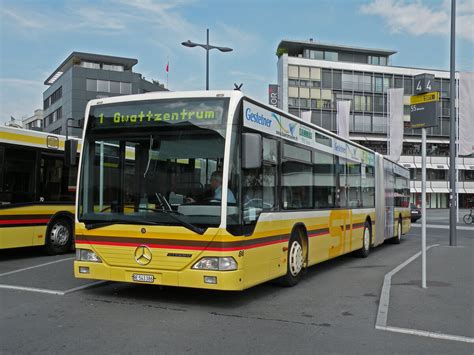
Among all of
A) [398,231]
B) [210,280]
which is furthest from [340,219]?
[398,231]

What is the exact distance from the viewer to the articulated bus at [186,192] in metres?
6.86

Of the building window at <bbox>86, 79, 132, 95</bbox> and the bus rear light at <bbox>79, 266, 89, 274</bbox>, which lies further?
the building window at <bbox>86, 79, 132, 95</bbox>

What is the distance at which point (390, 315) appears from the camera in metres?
6.74

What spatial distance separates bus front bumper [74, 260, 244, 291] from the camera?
675 centimetres

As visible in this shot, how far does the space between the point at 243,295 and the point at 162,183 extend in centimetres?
225

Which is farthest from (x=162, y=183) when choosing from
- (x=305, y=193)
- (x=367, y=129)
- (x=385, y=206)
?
(x=367, y=129)

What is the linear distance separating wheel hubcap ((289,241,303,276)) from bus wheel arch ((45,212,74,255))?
6662mm

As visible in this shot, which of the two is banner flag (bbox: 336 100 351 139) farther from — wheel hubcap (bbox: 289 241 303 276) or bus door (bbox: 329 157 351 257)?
wheel hubcap (bbox: 289 241 303 276)

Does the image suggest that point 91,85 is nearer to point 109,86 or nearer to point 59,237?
point 109,86

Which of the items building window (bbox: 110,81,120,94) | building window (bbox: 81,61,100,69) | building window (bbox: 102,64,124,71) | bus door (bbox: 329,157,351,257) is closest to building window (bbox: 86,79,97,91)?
building window (bbox: 110,81,120,94)

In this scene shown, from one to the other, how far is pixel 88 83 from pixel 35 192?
64160 millimetres

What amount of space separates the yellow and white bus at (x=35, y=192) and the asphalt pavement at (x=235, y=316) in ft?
6.12

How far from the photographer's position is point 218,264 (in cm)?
677

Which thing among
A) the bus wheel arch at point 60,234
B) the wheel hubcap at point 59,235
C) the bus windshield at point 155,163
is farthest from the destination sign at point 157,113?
the wheel hubcap at point 59,235
